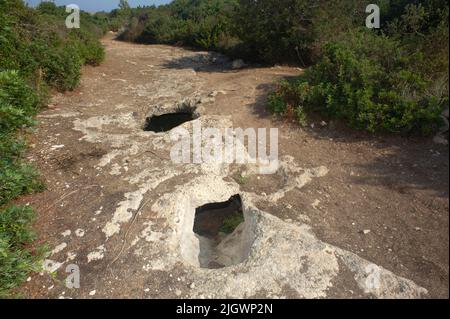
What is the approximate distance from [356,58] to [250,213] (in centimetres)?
453

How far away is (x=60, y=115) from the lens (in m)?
7.46

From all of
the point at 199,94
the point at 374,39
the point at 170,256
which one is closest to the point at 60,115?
the point at 199,94

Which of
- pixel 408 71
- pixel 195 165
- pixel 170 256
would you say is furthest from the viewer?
pixel 408 71

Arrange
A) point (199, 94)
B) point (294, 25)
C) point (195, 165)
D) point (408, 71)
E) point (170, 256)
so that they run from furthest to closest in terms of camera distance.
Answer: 1. point (294, 25)
2. point (199, 94)
3. point (408, 71)
4. point (195, 165)
5. point (170, 256)

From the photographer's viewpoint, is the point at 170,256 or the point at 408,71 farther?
the point at 408,71

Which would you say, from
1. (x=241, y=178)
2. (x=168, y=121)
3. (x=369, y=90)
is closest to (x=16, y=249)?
(x=241, y=178)

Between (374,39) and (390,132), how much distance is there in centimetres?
271

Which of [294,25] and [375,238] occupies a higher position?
[294,25]

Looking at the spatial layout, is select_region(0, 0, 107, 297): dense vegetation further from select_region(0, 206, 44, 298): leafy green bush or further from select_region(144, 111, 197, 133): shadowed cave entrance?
select_region(144, 111, 197, 133): shadowed cave entrance

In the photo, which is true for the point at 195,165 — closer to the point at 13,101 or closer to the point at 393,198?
the point at 393,198

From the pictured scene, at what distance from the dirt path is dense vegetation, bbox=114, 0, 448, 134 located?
0.45 metres

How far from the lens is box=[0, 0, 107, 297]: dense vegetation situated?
409 cm

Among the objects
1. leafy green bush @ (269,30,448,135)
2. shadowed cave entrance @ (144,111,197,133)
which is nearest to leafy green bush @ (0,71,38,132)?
shadowed cave entrance @ (144,111,197,133)
